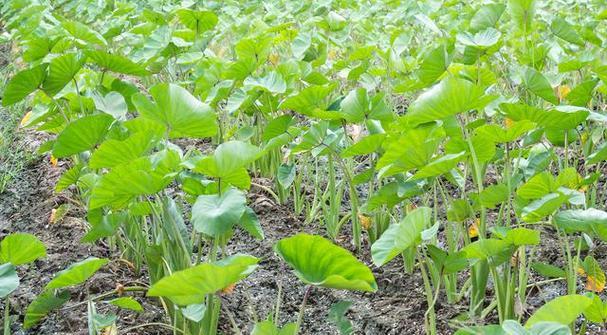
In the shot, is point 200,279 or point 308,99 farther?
point 308,99

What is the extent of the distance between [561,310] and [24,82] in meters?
1.13

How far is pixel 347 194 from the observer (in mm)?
2488

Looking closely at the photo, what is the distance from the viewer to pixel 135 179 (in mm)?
1246

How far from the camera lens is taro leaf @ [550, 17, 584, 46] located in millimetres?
2340

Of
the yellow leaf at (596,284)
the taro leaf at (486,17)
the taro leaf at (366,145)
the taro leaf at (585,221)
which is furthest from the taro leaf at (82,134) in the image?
the taro leaf at (486,17)

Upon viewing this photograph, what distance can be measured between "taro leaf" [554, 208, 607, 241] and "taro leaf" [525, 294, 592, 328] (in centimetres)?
26

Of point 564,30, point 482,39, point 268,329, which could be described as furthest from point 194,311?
point 564,30

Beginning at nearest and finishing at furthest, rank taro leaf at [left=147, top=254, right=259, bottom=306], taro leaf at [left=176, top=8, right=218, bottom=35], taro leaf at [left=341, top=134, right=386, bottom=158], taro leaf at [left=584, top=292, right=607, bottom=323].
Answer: taro leaf at [left=147, top=254, right=259, bottom=306], taro leaf at [left=584, top=292, right=607, bottom=323], taro leaf at [left=341, top=134, right=386, bottom=158], taro leaf at [left=176, top=8, right=218, bottom=35]

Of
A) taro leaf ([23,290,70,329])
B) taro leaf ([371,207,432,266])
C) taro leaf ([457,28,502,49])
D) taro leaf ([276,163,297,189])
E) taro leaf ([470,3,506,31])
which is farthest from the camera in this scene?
taro leaf ([470,3,506,31])

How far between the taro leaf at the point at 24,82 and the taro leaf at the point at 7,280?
50 centimetres

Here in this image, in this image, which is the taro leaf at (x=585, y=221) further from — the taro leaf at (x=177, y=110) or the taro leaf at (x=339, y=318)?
the taro leaf at (x=177, y=110)

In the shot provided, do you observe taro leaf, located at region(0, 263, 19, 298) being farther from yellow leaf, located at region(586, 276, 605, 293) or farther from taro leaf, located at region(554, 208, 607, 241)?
yellow leaf, located at region(586, 276, 605, 293)

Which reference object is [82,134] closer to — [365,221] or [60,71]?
[60,71]

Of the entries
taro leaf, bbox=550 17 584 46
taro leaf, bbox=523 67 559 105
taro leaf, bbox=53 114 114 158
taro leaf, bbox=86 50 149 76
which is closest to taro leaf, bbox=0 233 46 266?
taro leaf, bbox=53 114 114 158
